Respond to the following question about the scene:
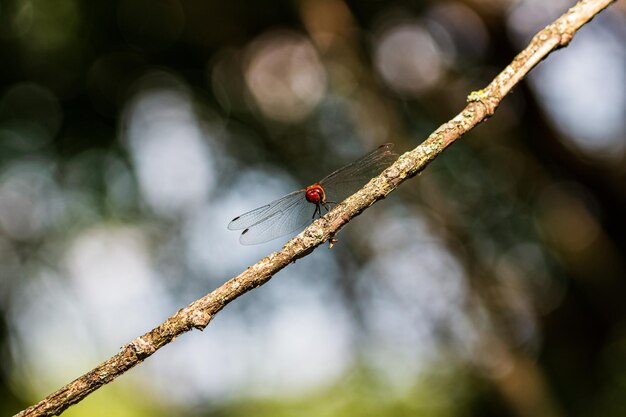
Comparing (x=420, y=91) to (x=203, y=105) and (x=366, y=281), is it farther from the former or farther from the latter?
(x=203, y=105)

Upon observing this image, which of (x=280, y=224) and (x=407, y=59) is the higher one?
(x=407, y=59)

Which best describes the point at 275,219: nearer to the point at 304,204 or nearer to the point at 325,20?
the point at 304,204

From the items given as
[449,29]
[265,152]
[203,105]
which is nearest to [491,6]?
[449,29]

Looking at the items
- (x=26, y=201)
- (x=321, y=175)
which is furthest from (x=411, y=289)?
(x=26, y=201)

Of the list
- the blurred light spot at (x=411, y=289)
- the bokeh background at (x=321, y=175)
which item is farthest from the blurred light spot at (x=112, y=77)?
the blurred light spot at (x=411, y=289)

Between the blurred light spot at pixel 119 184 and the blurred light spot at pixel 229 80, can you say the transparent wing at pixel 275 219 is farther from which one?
the blurred light spot at pixel 119 184

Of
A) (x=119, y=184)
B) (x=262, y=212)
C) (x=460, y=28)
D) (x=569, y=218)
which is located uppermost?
(x=119, y=184)
